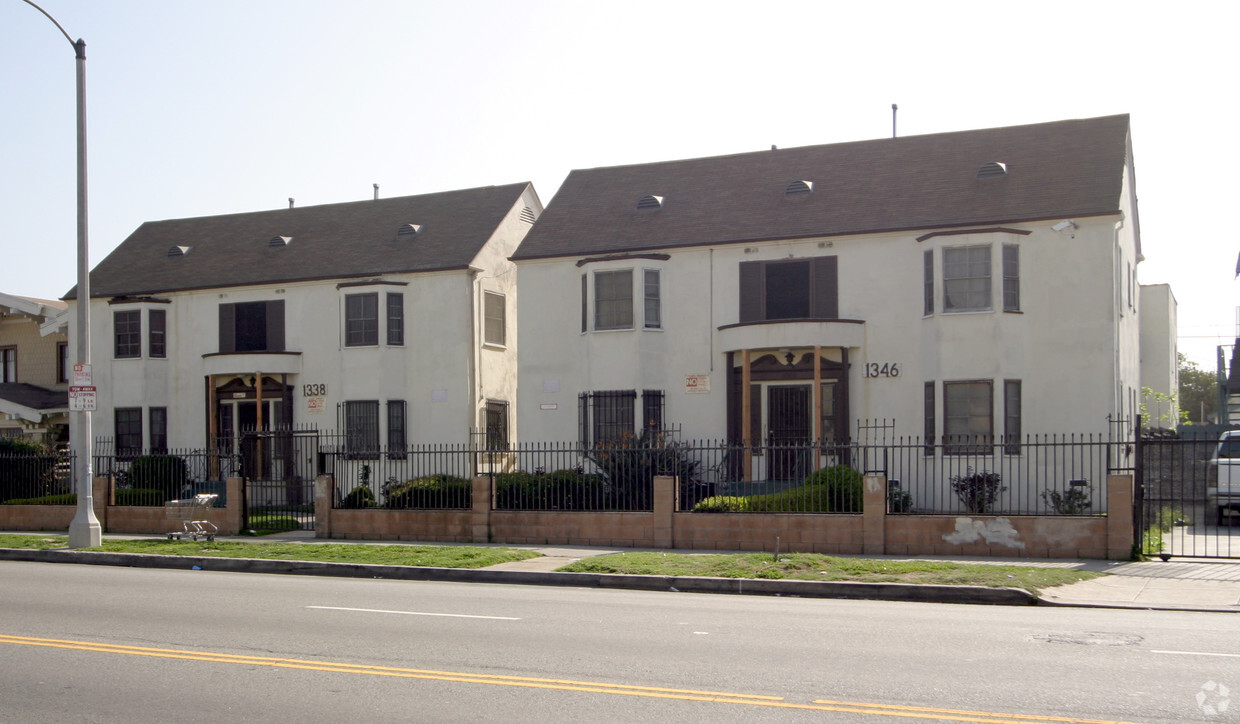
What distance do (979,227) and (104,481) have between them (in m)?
18.5

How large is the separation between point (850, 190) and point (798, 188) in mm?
1188

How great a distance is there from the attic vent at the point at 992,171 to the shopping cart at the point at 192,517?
1695 cm

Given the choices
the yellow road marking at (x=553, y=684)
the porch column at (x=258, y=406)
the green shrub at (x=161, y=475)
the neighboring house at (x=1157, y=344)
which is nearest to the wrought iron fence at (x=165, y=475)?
the green shrub at (x=161, y=475)

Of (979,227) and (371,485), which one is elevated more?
(979,227)

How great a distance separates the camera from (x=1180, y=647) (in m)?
9.65

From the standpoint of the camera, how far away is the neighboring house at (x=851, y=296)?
23375 mm

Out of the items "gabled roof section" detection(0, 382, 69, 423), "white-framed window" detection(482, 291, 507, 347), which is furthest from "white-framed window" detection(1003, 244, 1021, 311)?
"gabled roof section" detection(0, 382, 69, 423)

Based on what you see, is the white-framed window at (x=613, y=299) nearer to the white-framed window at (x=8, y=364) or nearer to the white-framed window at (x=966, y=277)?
the white-framed window at (x=966, y=277)

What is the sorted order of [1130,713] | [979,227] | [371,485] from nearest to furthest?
[1130,713]
[979,227]
[371,485]

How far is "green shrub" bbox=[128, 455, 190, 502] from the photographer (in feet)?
86.5

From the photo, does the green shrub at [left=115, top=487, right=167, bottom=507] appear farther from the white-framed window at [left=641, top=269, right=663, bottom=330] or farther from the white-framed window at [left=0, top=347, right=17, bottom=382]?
the white-framed window at [left=0, top=347, right=17, bottom=382]

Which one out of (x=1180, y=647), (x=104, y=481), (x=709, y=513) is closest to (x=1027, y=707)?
(x=1180, y=647)

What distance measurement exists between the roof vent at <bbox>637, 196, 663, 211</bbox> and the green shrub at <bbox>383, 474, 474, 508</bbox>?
934cm

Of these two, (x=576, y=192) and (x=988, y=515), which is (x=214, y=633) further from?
(x=576, y=192)
